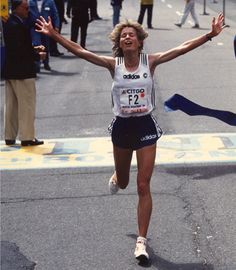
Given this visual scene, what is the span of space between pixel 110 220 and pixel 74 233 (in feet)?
1.42

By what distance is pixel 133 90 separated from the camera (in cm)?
570

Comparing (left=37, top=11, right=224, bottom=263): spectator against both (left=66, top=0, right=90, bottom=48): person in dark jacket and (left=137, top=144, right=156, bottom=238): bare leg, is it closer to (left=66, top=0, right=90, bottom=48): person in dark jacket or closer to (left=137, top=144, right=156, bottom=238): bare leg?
(left=137, top=144, right=156, bottom=238): bare leg

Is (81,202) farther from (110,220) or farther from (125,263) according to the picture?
(125,263)

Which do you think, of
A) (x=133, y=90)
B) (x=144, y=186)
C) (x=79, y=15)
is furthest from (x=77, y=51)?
(x=79, y=15)

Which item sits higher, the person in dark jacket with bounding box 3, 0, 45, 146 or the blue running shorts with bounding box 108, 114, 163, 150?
the blue running shorts with bounding box 108, 114, 163, 150

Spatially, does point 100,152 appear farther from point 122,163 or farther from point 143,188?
point 143,188

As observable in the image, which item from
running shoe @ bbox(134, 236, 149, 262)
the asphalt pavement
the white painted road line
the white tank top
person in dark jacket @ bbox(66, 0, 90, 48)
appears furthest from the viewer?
person in dark jacket @ bbox(66, 0, 90, 48)

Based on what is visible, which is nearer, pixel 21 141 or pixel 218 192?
pixel 218 192

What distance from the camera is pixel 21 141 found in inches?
374

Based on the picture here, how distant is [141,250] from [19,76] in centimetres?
444

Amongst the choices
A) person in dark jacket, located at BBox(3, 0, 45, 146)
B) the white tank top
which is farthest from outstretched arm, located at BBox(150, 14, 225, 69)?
person in dark jacket, located at BBox(3, 0, 45, 146)

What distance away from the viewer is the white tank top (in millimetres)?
5691

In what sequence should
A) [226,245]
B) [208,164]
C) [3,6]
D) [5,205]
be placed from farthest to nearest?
[3,6], [208,164], [5,205], [226,245]

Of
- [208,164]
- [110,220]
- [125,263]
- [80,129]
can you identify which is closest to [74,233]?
[110,220]
